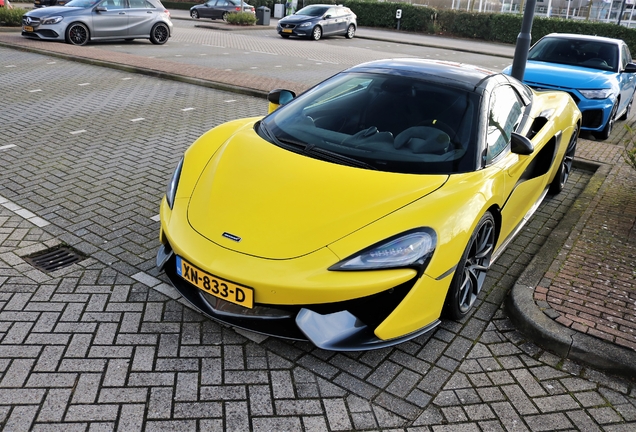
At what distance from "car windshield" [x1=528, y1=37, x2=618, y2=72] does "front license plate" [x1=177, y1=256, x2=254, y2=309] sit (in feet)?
27.7

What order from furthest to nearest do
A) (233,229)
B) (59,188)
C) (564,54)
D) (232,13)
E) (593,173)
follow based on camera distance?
(232,13)
(564,54)
(593,173)
(59,188)
(233,229)

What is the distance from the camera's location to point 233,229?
322 cm

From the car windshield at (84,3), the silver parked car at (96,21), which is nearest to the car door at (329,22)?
the silver parked car at (96,21)

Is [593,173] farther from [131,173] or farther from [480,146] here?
[131,173]

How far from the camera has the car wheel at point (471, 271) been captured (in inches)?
132

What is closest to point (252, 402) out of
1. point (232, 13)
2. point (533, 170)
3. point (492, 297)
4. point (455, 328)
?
point (455, 328)

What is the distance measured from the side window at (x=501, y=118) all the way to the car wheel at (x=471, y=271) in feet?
1.64

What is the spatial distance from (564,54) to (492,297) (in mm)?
7109

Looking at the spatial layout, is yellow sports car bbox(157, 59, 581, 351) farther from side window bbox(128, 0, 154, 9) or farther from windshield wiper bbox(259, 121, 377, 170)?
side window bbox(128, 0, 154, 9)

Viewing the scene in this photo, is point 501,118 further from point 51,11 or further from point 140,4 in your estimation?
point 140,4

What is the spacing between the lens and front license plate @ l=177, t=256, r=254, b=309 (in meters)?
2.97

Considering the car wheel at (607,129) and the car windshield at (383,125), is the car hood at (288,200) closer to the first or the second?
the car windshield at (383,125)

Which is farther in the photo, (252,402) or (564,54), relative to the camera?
(564,54)

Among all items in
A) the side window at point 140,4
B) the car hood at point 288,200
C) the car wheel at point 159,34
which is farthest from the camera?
the car wheel at point 159,34
